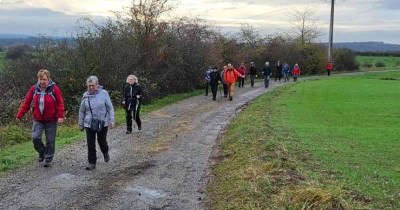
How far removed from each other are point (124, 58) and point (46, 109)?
15365 mm

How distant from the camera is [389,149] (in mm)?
12156

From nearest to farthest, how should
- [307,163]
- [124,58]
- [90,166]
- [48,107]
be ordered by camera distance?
[307,163] → [90,166] → [48,107] → [124,58]

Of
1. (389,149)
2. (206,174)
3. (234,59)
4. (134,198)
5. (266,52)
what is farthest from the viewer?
(266,52)

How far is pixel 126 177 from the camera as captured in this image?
940 cm

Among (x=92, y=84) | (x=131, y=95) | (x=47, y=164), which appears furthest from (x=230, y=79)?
(x=47, y=164)

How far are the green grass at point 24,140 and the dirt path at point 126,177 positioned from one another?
0.54 meters

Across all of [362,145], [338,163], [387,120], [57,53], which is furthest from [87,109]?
[57,53]

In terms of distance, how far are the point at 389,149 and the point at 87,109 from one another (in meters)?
7.05

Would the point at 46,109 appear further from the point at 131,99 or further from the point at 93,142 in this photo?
the point at 131,99

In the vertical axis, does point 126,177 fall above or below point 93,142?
below

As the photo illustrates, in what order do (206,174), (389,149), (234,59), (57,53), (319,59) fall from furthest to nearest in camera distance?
(319,59), (234,59), (57,53), (389,149), (206,174)

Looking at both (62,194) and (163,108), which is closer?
(62,194)

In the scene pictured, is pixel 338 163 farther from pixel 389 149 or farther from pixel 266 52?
pixel 266 52

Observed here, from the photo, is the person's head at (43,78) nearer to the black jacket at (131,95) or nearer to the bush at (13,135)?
the black jacket at (131,95)
